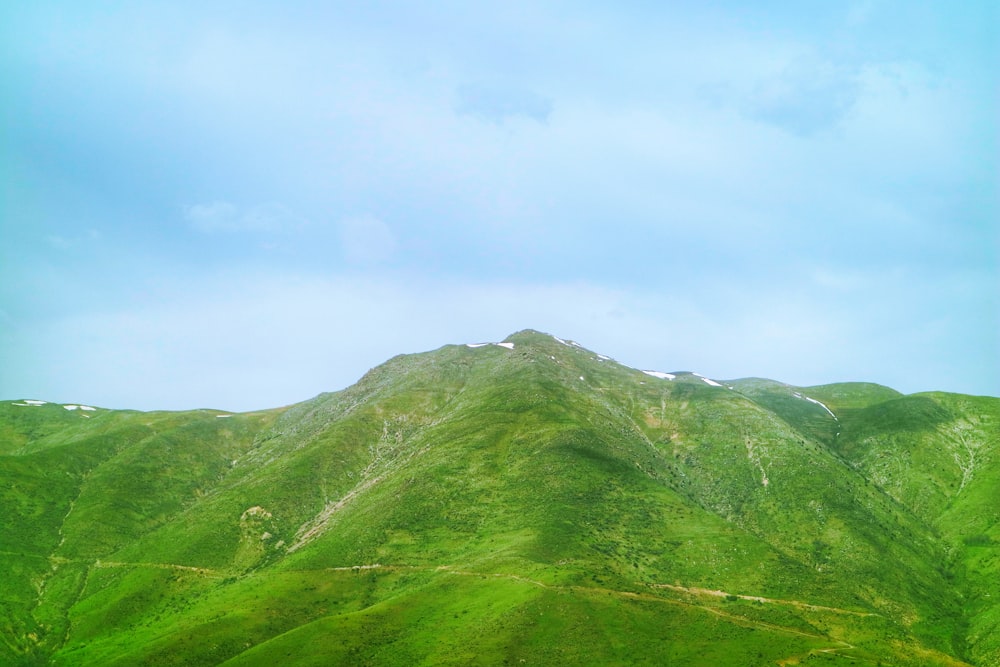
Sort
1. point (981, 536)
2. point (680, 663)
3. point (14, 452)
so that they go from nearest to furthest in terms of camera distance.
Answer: point (680, 663) → point (981, 536) → point (14, 452)

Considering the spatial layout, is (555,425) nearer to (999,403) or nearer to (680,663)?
(680,663)

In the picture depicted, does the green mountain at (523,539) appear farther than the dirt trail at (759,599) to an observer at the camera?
No

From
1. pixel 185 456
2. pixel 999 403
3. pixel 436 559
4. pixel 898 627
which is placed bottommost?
pixel 898 627

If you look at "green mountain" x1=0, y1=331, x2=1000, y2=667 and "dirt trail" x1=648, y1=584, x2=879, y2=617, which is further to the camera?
"dirt trail" x1=648, y1=584, x2=879, y2=617

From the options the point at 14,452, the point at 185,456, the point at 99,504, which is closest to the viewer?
the point at 99,504

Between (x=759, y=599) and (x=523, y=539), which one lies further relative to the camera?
(x=523, y=539)

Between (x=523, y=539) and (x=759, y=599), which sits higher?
(x=523, y=539)

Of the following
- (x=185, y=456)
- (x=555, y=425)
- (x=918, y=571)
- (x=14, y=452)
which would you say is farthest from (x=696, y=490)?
(x=14, y=452)

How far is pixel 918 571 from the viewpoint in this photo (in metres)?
109

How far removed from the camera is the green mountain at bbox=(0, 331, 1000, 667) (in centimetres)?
8175

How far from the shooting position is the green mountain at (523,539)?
268ft

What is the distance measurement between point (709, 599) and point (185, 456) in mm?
146730

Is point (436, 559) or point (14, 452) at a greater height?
point (14, 452)

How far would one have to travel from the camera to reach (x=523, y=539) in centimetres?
10731
